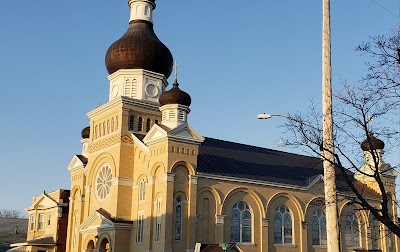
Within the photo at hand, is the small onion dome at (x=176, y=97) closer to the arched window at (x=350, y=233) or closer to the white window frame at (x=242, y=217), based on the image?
the white window frame at (x=242, y=217)

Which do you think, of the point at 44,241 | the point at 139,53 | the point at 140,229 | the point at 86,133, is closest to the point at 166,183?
the point at 140,229

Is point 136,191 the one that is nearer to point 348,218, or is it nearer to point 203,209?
point 203,209

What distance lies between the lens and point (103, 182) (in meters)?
40.5

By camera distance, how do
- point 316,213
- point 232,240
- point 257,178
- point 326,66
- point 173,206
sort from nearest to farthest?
point 326,66 < point 173,206 < point 232,240 < point 257,178 < point 316,213

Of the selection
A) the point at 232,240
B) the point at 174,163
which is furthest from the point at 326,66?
the point at 232,240

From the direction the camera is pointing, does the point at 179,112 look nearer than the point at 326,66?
No

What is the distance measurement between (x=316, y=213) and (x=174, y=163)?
1426cm

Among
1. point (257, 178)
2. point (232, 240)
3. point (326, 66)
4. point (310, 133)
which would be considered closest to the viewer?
point (326, 66)

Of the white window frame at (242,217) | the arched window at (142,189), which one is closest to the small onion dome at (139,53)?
the arched window at (142,189)

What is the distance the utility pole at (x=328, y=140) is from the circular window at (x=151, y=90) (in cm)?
2924

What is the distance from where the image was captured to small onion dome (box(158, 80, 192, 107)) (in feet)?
121

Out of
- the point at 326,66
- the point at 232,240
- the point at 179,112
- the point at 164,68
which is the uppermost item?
the point at 164,68

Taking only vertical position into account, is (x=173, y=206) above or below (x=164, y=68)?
below

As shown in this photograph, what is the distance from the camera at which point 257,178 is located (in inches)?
1598
